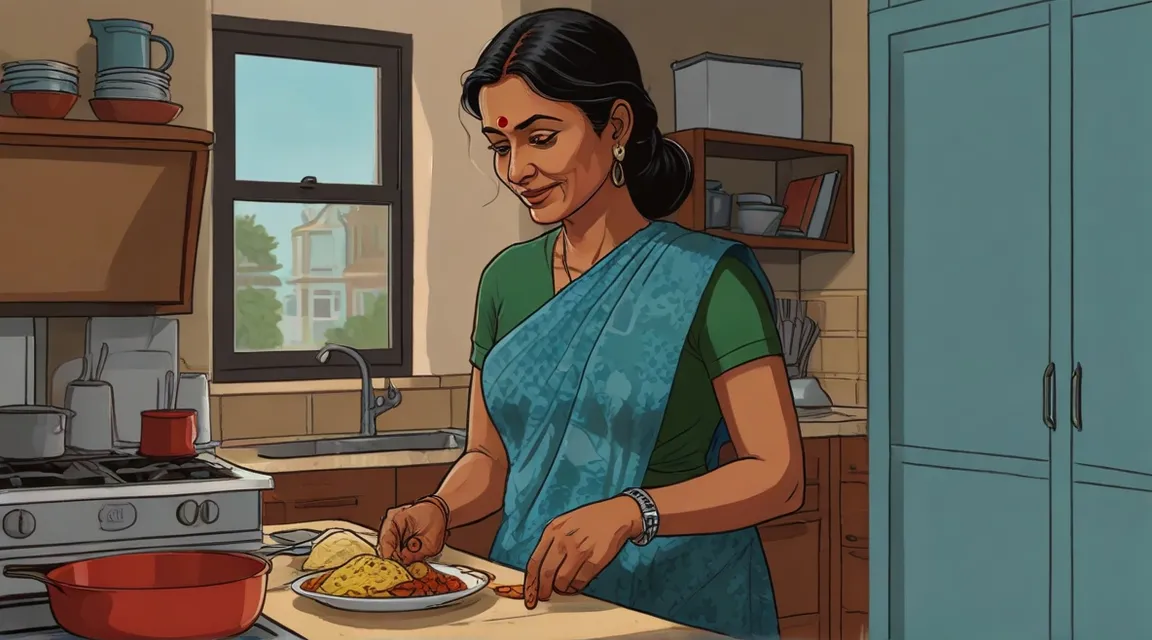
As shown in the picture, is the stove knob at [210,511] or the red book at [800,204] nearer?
the stove knob at [210,511]

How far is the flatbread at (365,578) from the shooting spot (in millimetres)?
1604

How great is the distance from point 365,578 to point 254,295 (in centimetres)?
214

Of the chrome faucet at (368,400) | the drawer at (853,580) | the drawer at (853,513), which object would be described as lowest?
the drawer at (853,580)

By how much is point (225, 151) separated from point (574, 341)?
1685 mm

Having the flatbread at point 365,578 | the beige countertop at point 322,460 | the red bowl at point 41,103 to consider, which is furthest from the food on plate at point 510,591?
the red bowl at point 41,103

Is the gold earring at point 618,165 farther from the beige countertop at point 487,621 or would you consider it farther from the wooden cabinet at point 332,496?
the wooden cabinet at point 332,496

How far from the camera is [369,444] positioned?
12.1ft
